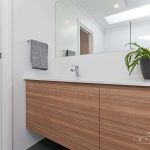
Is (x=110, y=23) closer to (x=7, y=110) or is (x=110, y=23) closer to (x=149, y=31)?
(x=149, y=31)

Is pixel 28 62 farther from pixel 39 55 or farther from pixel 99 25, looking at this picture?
pixel 99 25

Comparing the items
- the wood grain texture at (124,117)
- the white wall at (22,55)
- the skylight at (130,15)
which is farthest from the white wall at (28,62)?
the wood grain texture at (124,117)

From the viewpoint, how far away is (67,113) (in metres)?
1.12

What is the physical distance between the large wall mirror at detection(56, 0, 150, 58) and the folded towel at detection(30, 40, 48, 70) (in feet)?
0.81

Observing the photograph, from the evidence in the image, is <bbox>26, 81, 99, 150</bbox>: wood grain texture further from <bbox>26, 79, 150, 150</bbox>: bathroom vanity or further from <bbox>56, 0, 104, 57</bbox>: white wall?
Answer: <bbox>56, 0, 104, 57</bbox>: white wall

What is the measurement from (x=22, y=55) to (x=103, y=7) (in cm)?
104

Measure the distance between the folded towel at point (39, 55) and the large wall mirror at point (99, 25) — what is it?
0.25 m

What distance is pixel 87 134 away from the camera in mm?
1018

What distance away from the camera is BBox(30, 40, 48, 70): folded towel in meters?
1.57

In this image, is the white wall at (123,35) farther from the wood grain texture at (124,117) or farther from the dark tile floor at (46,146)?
the dark tile floor at (46,146)

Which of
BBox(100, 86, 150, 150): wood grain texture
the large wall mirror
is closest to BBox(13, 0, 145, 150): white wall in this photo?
the large wall mirror

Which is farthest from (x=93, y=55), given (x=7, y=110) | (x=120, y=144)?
(x=7, y=110)

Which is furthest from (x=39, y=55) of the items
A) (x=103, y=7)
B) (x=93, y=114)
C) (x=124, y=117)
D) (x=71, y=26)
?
(x=124, y=117)

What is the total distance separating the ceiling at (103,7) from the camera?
1.35 meters
